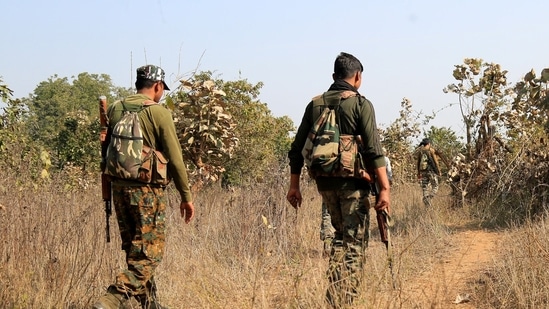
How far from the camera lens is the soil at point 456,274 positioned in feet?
12.3

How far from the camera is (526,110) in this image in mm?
7930

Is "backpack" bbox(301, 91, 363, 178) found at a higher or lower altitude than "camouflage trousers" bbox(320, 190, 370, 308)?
higher

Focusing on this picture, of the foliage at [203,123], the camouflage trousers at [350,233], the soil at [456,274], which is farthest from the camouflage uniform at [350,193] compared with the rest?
the foliage at [203,123]

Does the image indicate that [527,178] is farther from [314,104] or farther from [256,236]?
[314,104]

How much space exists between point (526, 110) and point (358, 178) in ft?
16.3

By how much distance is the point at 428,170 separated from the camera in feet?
38.2

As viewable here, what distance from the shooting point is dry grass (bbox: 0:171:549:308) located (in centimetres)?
380

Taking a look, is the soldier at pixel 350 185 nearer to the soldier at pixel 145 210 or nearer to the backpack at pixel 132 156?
the soldier at pixel 145 210

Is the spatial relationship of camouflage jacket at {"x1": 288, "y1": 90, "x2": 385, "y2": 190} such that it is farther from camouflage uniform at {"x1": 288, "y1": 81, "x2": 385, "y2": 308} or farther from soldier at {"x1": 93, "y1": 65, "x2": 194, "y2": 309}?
soldier at {"x1": 93, "y1": 65, "x2": 194, "y2": 309}

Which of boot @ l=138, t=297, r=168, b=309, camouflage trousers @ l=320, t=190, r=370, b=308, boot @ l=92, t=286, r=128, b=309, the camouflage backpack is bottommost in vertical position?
boot @ l=138, t=297, r=168, b=309

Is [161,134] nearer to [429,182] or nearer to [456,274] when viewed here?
[456,274]

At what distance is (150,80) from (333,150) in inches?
53.0

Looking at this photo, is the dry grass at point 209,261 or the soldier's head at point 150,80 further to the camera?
the soldier's head at point 150,80

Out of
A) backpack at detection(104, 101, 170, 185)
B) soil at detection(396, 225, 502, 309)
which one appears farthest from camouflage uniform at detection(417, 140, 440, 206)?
backpack at detection(104, 101, 170, 185)
